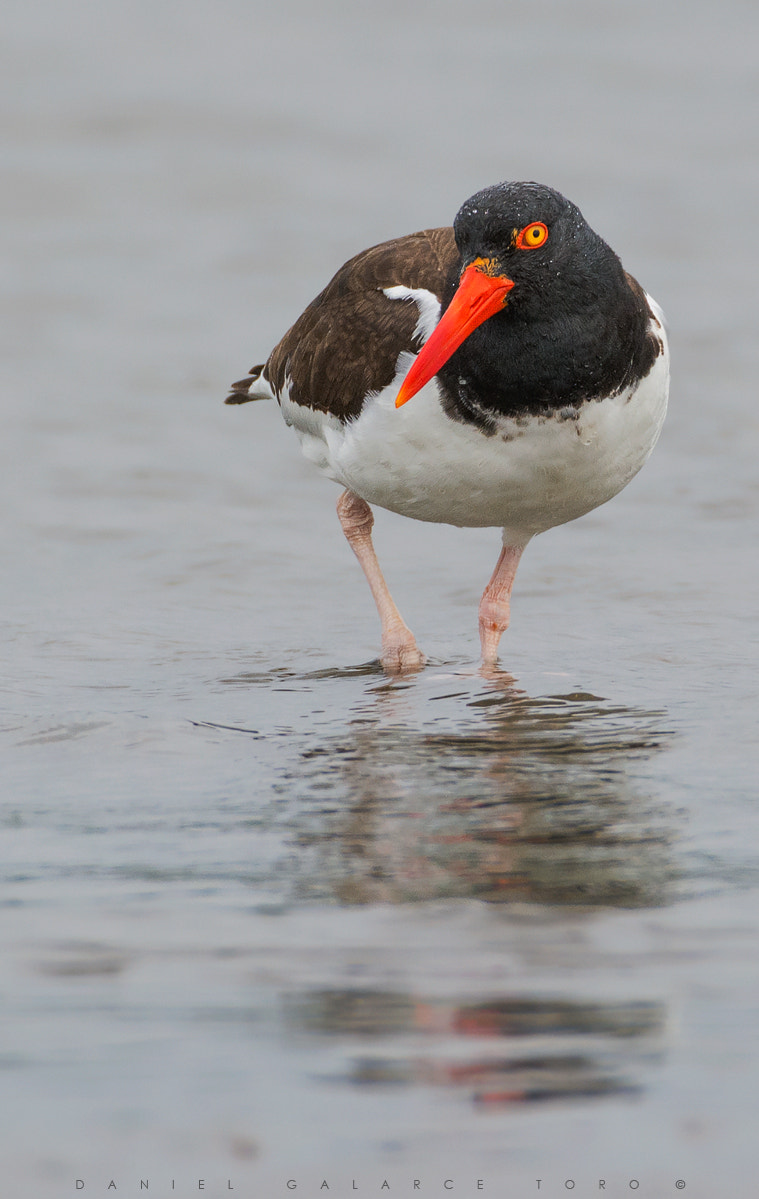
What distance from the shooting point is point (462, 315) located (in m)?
4.87

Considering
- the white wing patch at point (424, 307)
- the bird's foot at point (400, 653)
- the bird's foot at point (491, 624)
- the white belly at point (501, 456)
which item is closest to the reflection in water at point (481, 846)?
the bird's foot at point (400, 653)

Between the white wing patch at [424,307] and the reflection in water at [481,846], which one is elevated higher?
the white wing patch at [424,307]

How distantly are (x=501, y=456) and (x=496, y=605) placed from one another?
48.7 inches

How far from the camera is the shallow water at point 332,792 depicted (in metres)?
2.47

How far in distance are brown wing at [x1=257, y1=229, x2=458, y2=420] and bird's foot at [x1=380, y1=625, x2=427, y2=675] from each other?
2.92 ft

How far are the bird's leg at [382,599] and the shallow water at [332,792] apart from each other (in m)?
0.11

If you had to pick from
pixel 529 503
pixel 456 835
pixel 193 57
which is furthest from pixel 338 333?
pixel 193 57

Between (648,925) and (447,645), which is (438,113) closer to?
(447,645)

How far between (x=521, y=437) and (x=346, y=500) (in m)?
1.67

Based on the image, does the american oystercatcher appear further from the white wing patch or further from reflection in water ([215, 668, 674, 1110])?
reflection in water ([215, 668, 674, 1110])

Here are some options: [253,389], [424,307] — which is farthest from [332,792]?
[253,389]

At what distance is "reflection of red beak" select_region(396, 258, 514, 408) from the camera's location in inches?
192

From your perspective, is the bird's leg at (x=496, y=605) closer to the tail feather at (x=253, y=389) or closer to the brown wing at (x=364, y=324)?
the brown wing at (x=364, y=324)

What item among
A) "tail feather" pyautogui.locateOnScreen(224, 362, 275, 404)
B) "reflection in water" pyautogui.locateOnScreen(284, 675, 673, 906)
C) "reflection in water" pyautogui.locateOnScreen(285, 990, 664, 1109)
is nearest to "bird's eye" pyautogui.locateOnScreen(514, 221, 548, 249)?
"reflection in water" pyautogui.locateOnScreen(284, 675, 673, 906)
